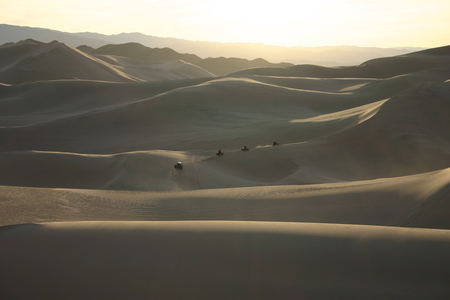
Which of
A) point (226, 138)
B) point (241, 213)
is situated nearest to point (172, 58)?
point (226, 138)

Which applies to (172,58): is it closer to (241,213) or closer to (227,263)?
(241,213)

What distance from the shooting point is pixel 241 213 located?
433 centimetres

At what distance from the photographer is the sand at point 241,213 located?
7.97 ft

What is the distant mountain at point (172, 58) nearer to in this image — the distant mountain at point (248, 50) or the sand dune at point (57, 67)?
the sand dune at point (57, 67)

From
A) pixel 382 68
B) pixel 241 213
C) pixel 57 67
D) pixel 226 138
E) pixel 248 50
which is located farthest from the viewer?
pixel 248 50

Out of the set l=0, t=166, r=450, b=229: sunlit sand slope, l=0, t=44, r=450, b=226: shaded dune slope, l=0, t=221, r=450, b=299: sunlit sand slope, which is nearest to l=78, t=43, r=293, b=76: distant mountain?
l=0, t=44, r=450, b=226: shaded dune slope

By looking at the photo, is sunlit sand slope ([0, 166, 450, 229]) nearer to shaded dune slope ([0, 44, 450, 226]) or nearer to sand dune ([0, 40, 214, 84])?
shaded dune slope ([0, 44, 450, 226])

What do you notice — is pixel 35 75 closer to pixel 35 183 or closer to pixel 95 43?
pixel 35 183

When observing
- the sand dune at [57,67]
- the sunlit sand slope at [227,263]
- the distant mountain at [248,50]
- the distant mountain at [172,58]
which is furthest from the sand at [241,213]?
the distant mountain at [248,50]

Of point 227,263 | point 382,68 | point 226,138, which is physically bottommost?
point 226,138

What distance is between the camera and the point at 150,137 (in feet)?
45.2

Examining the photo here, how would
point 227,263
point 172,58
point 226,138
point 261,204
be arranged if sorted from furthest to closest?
point 172,58 < point 226,138 < point 261,204 < point 227,263

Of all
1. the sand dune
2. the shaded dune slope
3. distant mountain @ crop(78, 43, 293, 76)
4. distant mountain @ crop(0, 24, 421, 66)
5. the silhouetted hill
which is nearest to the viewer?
the shaded dune slope

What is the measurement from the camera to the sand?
7.97 ft
